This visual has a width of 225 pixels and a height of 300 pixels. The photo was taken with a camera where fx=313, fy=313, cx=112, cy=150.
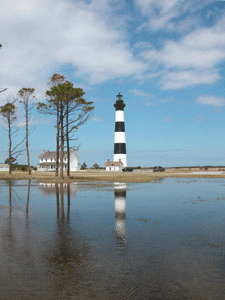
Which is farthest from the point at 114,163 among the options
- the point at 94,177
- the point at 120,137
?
the point at 94,177

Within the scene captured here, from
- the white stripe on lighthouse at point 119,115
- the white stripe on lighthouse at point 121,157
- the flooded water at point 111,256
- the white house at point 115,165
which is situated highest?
the white stripe on lighthouse at point 119,115

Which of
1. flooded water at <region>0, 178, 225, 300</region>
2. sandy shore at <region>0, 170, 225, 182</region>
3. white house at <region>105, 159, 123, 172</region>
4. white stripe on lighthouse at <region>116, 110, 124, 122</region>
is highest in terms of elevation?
white stripe on lighthouse at <region>116, 110, 124, 122</region>

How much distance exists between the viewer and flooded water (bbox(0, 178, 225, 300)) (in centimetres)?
544

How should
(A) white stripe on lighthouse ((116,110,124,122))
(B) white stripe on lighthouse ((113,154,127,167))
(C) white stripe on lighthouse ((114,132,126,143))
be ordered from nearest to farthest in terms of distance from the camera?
(C) white stripe on lighthouse ((114,132,126,143)), (A) white stripe on lighthouse ((116,110,124,122)), (B) white stripe on lighthouse ((113,154,127,167))

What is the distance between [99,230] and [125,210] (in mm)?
4789

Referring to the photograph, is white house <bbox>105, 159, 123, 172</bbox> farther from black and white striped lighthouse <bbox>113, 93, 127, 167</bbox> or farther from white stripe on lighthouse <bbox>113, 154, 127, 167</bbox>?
black and white striped lighthouse <bbox>113, 93, 127, 167</bbox>

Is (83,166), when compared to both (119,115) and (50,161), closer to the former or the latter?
(50,161)

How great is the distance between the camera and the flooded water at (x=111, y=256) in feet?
17.9

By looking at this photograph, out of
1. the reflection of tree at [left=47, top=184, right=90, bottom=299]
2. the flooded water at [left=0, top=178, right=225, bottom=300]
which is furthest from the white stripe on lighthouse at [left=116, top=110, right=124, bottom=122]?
the reflection of tree at [left=47, top=184, right=90, bottom=299]

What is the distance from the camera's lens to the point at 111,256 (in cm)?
739

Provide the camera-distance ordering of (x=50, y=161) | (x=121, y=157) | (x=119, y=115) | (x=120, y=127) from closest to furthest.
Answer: (x=120, y=127) → (x=119, y=115) → (x=121, y=157) → (x=50, y=161)

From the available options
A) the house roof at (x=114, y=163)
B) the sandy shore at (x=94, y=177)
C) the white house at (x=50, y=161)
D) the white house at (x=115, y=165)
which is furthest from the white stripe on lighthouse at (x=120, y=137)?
the sandy shore at (x=94, y=177)

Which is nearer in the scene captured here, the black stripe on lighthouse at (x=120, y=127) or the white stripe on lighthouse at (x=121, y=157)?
the black stripe on lighthouse at (x=120, y=127)

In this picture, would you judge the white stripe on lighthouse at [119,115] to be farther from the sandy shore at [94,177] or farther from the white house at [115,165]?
the sandy shore at [94,177]
